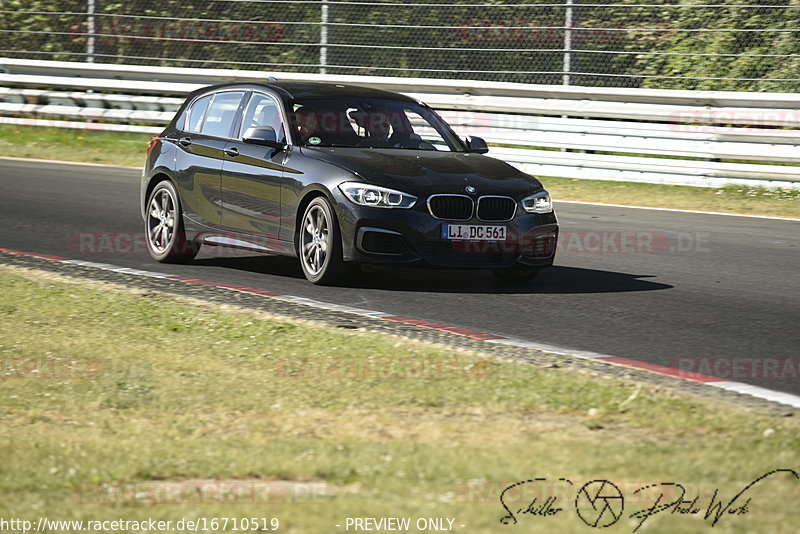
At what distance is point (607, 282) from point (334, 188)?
2319mm

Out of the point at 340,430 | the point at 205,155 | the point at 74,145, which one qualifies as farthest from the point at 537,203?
the point at 74,145

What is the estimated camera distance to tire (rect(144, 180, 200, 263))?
36.2ft

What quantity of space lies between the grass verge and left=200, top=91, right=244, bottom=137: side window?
6556mm

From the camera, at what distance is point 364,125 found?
10.5 meters

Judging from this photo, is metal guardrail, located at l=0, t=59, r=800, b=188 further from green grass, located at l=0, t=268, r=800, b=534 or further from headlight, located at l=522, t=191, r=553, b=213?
green grass, located at l=0, t=268, r=800, b=534

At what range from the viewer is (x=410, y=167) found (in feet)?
31.9

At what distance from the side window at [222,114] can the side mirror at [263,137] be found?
774mm

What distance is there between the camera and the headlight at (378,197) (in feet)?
30.7

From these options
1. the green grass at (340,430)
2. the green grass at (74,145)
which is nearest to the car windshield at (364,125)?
the green grass at (340,430)

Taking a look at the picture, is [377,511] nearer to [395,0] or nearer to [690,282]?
[690,282]

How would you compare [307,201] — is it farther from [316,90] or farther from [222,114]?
[222,114]

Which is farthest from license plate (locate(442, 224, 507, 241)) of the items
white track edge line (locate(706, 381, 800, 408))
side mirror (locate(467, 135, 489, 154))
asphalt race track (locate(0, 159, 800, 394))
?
white track edge line (locate(706, 381, 800, 408))

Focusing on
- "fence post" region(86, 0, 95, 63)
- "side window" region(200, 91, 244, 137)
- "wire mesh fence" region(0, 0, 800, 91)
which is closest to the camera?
"side window" region(200, 91, 244, 137)

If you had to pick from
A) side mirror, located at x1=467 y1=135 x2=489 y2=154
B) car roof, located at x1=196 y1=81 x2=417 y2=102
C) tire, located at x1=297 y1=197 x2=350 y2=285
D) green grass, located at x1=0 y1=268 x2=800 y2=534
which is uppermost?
car roof, located at x1=196 y1=81 x2=417 y2=102
